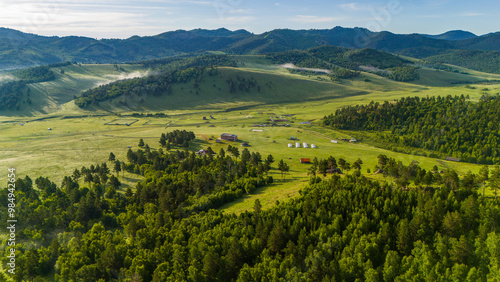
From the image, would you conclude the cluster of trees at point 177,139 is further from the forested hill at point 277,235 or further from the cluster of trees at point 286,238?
the cluster of trees at point 286,238

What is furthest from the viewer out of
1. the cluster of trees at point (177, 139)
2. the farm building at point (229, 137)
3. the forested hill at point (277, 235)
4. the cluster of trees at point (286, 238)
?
the farm building at point (229, 137)

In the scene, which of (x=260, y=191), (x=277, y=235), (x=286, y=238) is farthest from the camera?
(x=260, y=191)

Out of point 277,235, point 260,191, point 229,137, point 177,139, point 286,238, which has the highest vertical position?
point 229,137

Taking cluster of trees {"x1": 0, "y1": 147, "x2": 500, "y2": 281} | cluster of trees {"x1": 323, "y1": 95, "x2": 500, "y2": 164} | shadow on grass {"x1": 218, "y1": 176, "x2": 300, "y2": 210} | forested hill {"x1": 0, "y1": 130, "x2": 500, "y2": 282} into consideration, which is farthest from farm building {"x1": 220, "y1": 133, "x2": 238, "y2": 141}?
cluster of trees {"x1": 323, "y1": 95, "x2": 500, "y2": 164}

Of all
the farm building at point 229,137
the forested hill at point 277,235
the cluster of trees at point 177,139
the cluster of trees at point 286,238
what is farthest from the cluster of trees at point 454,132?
the cluster of trees at point 177,139

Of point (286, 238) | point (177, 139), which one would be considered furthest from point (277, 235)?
point (177, 139)

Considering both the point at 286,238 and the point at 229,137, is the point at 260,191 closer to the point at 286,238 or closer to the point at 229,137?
the point at 286,238

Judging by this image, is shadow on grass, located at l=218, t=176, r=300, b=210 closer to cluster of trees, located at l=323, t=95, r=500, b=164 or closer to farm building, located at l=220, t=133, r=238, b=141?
→ farm building, located at l=220, t=133, r=238, b=141
